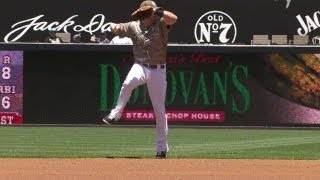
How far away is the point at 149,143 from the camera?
45.2 ft

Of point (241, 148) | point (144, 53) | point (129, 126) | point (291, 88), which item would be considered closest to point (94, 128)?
point (129, 126)

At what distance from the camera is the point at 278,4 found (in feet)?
88.8

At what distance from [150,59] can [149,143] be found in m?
3.64

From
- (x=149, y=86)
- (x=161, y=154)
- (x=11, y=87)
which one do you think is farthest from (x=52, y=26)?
(x=149, y=86)

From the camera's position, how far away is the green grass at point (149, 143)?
1170cm

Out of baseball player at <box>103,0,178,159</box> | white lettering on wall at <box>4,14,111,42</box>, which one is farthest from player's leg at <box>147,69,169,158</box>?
white lettering on wall at <box>4,14,111,42</box>

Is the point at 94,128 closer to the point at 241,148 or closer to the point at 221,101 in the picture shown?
the point at 221,101

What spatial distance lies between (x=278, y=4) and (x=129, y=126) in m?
10.9

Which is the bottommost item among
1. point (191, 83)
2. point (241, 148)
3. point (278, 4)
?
point (241, 148)
